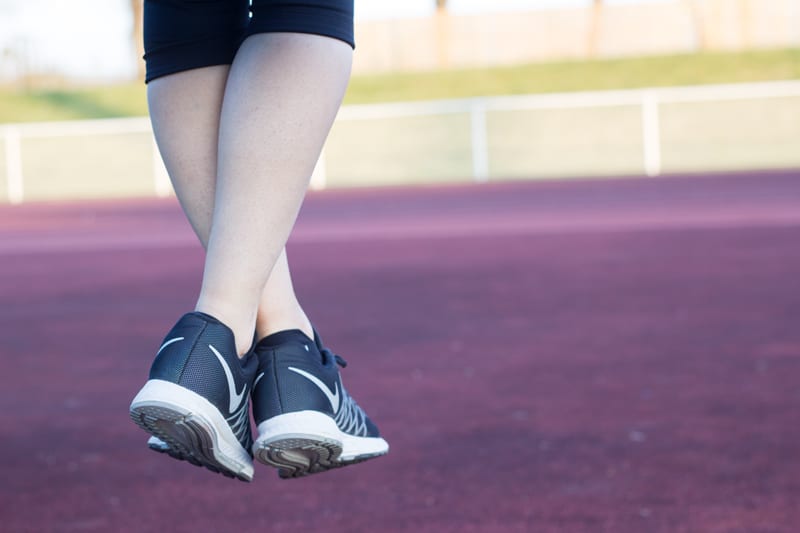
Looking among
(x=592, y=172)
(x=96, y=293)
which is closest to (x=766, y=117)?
(x=592, y=172)

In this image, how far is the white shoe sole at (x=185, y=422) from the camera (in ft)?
3.41

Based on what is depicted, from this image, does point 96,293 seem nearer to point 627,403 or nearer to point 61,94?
point 627,403

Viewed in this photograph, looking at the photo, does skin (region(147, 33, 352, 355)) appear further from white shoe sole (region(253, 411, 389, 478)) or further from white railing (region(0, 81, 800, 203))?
white railing (region(0, 81, 800, 203))

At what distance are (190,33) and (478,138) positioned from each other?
15736mm

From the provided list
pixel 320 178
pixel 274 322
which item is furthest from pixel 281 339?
pixel 320 178

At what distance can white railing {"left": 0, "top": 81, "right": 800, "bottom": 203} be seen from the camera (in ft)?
53.6

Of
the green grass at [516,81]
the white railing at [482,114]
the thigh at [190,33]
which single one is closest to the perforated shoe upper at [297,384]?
the thigh at [190,33]

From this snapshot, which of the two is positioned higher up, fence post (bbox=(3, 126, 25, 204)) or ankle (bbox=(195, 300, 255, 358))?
ankle (bbox=(195, 300, 255, 358))

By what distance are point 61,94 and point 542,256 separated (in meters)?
17.2

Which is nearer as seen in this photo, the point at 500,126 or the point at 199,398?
the point at 199,398

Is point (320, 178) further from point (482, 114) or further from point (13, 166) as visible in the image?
point (13, 166)

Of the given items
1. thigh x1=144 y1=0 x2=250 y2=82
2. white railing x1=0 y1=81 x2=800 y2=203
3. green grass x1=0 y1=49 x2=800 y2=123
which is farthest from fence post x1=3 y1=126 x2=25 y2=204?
thigh x1=144 y1=0 x2=250 y2=82

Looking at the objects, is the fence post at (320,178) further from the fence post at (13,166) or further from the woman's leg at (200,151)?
the woman's leg at (200,151)

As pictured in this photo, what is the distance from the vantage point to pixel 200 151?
48.2 inches
